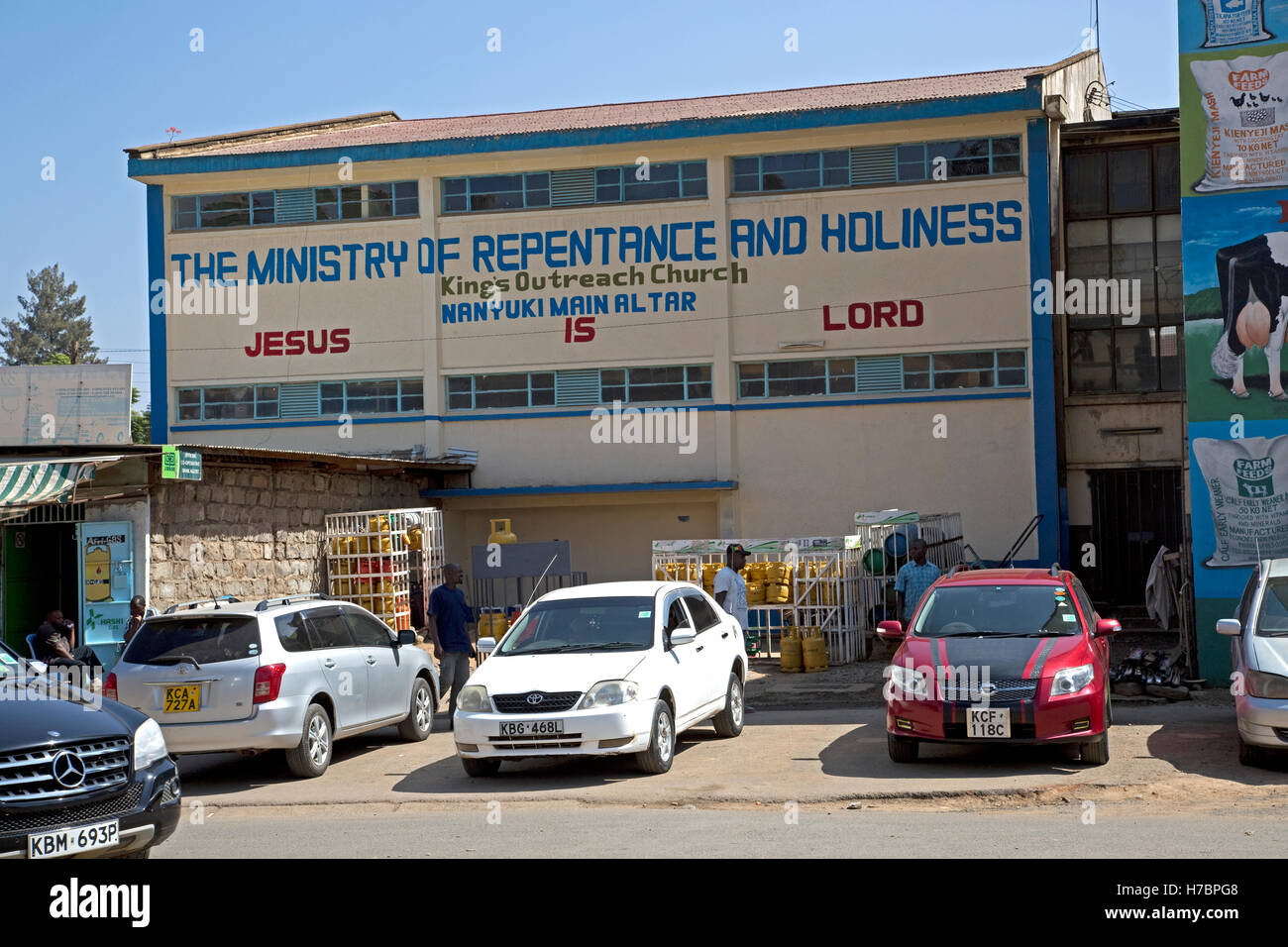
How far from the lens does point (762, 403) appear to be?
27641mm

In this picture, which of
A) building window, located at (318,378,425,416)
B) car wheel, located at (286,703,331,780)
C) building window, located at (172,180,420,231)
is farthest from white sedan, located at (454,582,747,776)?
building window, located at (172,180,420,231)

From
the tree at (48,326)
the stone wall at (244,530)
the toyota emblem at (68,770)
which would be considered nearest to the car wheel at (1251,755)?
the toyota emblem at (68,770)

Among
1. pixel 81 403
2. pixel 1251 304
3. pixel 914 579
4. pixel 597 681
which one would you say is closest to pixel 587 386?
pixel 81 403

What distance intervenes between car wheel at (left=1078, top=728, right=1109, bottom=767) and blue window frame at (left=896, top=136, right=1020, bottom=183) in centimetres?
1847

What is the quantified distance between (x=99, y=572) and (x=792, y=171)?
1655 cm

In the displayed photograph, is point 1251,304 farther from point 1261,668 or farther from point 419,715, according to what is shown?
point 419,715

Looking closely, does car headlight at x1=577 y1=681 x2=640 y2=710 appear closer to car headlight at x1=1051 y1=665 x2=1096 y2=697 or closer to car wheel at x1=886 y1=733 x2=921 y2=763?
car wheel at x1=886 y1=733 x2=921 y2=763

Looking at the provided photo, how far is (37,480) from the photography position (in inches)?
622

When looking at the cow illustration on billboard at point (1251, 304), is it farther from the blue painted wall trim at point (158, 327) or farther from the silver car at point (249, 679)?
the blue painted wall trim at point (158, 327)

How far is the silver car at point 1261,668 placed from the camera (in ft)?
32.9

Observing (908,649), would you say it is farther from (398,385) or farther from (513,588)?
(398,385)

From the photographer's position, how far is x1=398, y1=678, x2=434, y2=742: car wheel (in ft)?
45.2

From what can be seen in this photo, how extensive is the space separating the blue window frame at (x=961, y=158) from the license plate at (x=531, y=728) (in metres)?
19.6
